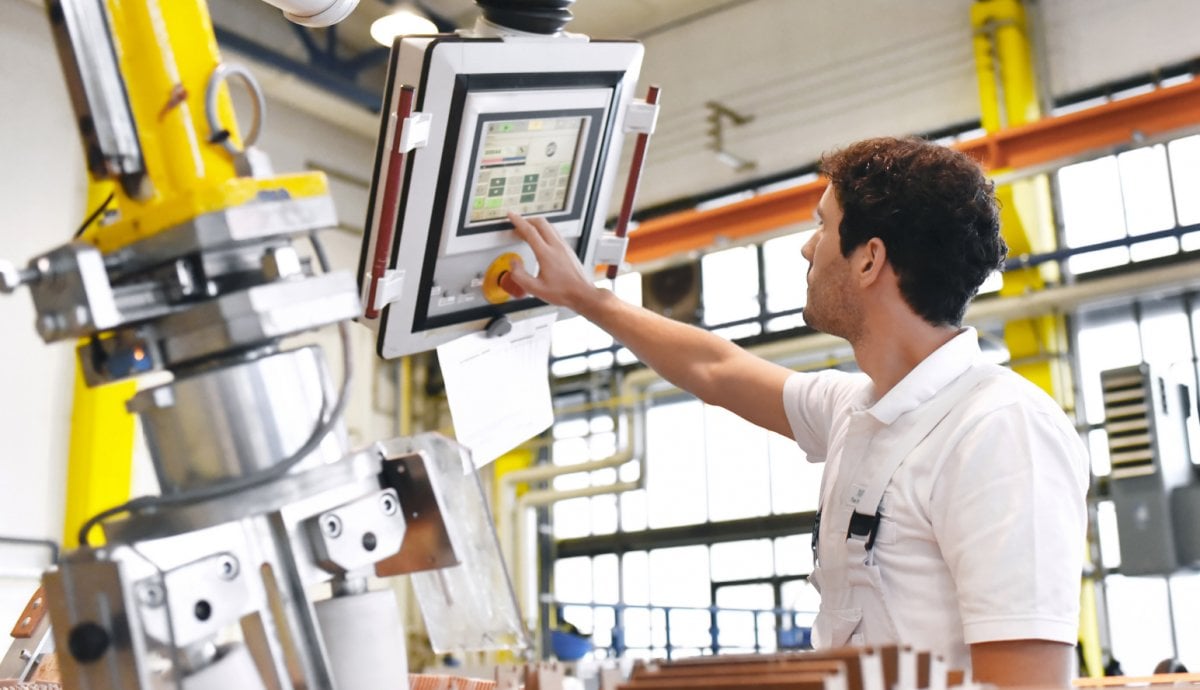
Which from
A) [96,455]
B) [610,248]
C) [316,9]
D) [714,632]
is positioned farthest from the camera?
[96,455]

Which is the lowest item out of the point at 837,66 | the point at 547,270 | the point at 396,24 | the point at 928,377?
the point at 928,377

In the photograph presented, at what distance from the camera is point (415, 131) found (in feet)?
5.28

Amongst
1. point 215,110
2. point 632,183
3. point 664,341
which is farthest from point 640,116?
point 215,110

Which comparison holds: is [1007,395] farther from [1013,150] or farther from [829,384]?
[1013,150]

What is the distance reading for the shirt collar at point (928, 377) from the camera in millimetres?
1603

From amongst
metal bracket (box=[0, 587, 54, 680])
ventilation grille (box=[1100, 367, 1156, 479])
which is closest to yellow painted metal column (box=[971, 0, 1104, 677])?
ventilation grille (box=[1100, 367, 1156, 479])

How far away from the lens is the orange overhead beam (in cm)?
537

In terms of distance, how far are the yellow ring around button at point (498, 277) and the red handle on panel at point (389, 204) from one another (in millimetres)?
204

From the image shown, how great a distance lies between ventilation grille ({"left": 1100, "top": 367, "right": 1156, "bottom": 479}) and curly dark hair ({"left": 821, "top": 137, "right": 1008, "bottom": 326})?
10.4ft

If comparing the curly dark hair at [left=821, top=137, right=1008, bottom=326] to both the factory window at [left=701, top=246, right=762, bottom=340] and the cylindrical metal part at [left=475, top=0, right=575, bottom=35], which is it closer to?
the cylindrical metal part at [left=475, top=0, right=575, bottom=35]

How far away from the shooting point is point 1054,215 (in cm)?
720

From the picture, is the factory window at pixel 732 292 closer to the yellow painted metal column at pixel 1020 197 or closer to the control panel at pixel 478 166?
the yellow painted metal column at pixel 1020 197

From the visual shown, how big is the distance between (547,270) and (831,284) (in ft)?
1.38

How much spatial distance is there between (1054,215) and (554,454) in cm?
386
